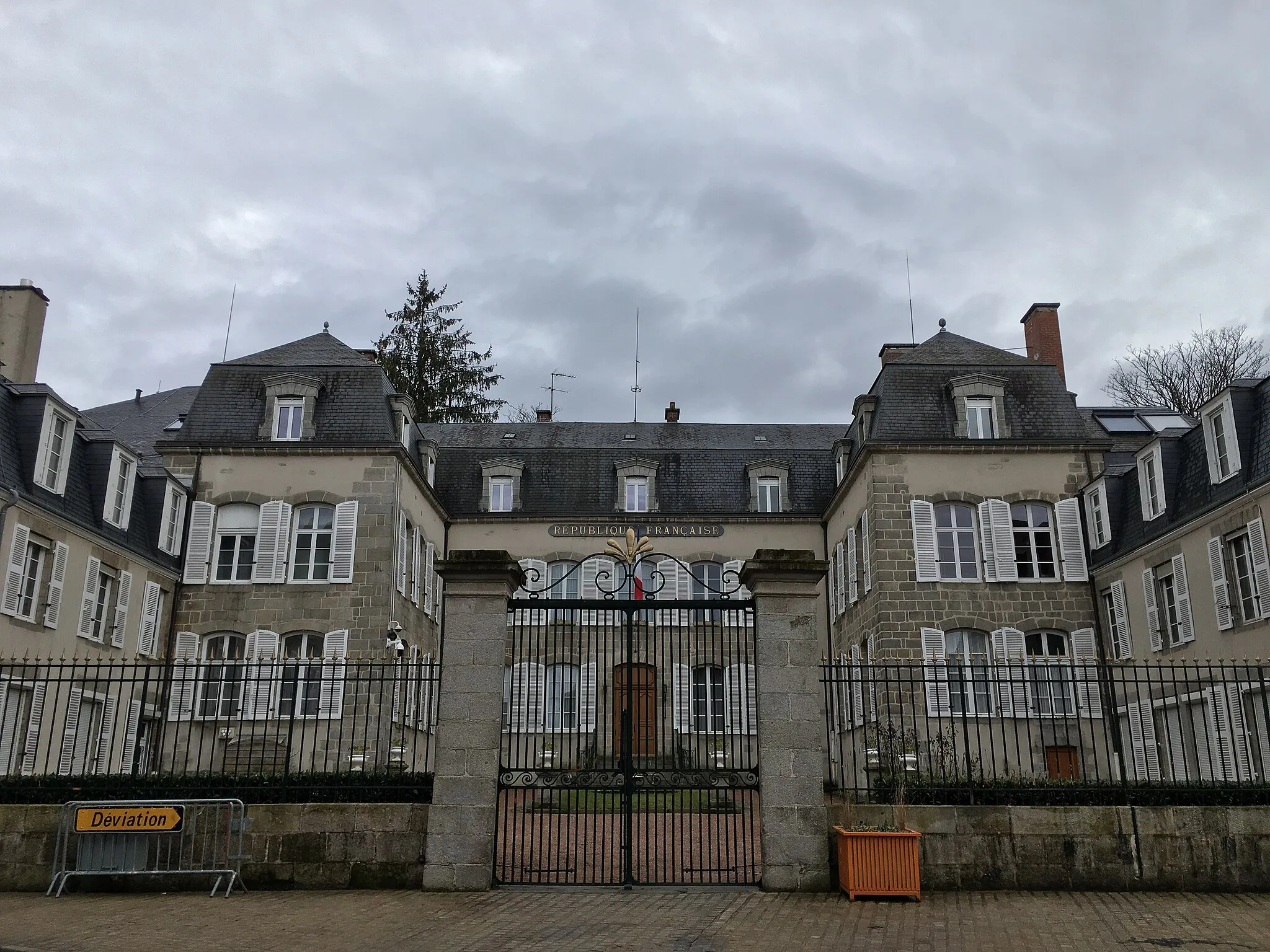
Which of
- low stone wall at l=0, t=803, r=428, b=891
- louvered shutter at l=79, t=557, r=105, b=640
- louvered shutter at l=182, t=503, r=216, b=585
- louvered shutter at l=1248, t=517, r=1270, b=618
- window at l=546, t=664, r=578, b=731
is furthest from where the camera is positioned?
louvered shutter at l=182, t=503, r=216, b=585

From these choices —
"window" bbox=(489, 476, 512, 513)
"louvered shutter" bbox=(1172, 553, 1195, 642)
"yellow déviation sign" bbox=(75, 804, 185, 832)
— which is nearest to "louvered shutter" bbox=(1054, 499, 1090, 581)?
"louvered shutter" bbox=(1172, 553, 1195, 642)

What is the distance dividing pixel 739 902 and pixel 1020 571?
14202mm

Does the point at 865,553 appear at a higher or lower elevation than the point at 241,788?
higher

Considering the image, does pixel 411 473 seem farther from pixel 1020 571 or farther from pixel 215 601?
pixel 1020 571

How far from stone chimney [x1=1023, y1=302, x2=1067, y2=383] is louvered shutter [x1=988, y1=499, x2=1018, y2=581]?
23.8ft

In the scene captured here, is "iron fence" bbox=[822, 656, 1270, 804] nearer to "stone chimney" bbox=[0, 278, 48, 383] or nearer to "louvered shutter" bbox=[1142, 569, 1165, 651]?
"louvered shutter" bbox=[1142, 569, 1165, 651]

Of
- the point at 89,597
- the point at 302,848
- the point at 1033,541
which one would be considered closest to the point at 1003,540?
the point at 1033,541

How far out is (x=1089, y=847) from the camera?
949cm

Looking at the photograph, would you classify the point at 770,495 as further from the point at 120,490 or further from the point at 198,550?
the point at 120,490

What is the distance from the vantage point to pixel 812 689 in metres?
9.73

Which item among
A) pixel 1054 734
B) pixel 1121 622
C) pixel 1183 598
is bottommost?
pixel 1054 734

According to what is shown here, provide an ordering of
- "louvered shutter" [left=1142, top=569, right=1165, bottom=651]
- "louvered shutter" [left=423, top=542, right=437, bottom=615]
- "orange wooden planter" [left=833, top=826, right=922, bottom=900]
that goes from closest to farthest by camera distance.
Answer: "orange wooden planter" [left=833, top=826, right=922, bottom=900] < "louvered shutter" [left=1142, top=569, right=1165, bottom=651] < "louvered shutter" [left=423, top=542, right=437, bottom=615]

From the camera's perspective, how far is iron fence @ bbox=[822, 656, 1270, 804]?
9820 mm

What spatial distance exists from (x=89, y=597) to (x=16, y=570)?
7.24 ft
